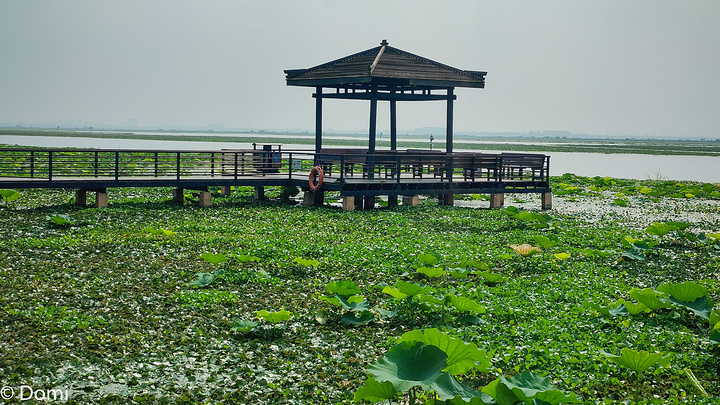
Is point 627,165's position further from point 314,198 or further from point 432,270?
point 432,270

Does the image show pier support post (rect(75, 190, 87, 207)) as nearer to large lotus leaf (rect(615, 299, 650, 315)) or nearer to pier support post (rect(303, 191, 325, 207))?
pier support post (rect(303, 191, 325, 207))

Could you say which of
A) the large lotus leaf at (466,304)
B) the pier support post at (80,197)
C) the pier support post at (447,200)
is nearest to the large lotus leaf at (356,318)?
the large lotus leaf at (466,304)

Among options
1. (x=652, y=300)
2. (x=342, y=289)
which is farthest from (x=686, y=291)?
(x=342, y=289)

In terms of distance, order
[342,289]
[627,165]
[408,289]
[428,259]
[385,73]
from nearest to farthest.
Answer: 1. [408,289]
2. [342,289]
3. [428,259]
4. [385,73]
5. [627,165]

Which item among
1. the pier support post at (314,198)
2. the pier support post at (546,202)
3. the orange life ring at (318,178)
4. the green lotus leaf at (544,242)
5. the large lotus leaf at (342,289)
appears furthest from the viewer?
the pier support post at (546,202)

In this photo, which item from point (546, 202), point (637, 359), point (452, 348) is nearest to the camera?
point (452, 348)

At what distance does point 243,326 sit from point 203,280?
2.13 metres

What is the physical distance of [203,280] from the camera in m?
9.23

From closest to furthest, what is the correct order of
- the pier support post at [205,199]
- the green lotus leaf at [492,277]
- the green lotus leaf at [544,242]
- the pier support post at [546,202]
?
1. the green lotus leaf at [492,277]
2. the green lotus leaf at [544,242]
3. the pier support post at [205,199]
4. the pier support post at [546,202]

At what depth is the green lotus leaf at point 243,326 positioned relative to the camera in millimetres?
7293

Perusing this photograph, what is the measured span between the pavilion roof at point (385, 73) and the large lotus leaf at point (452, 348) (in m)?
12.8

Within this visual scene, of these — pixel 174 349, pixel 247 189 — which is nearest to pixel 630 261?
pixel 174 349

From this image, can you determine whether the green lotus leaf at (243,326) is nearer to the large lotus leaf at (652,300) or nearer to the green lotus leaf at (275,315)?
the green lotus leaf at (275,315)

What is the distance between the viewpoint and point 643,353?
587cm
